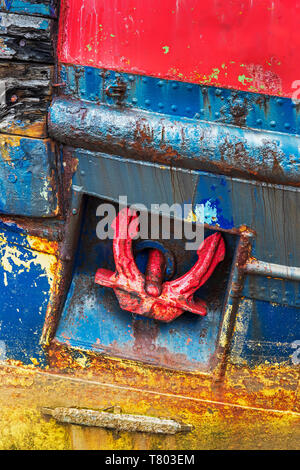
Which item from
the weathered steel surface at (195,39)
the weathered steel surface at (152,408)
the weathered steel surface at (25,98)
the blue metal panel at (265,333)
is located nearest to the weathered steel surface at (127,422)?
the weathered steel surface at (152,408)

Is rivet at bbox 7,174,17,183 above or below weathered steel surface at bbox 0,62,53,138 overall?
below

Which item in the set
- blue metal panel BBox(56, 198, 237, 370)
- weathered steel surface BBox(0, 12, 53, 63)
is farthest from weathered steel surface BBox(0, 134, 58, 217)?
weathered steel surface BBox(0, 12, 53, 63)

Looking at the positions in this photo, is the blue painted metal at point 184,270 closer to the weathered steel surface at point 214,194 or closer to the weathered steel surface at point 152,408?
the weathered steel surface at point 214,194

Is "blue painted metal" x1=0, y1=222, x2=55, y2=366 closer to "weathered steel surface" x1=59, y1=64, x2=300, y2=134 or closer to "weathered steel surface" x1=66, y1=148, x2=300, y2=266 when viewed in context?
"weathered steel surface" x1=66, y1=148, x2=300, y2=266

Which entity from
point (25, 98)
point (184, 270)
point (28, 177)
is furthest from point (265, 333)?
point (25, 98)

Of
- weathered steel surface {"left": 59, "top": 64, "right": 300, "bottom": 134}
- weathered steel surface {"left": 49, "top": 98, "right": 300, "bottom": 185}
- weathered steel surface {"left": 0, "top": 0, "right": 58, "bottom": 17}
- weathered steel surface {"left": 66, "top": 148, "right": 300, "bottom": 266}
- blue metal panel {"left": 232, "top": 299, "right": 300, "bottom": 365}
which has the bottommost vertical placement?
blue metal panel {"left": 232, "top": 299, "right": 300, "bottom": 365}

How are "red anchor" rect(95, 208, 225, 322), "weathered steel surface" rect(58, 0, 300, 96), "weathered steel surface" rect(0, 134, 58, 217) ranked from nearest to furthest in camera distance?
"weathered steel surface" rect(58, 0, 300, 96) → "weathered steel surface" rect(0, 134, 58, 217) → "red anchor" rect(95, 208, 225, 322)

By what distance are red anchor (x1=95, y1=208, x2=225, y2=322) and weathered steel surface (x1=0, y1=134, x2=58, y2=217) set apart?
32cm

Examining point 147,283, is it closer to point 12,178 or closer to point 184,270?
point 184,270

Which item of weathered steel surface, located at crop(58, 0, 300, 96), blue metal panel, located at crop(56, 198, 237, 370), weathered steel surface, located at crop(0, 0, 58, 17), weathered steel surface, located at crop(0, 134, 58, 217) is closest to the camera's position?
weathered steel surface, located at crop(58, 0, 300, 96)

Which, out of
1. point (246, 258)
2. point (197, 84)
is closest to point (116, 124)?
point (197, 84)

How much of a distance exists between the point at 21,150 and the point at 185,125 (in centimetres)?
68

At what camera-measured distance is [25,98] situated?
2.39 metres

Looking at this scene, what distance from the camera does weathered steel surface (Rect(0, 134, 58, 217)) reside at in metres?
2.41
